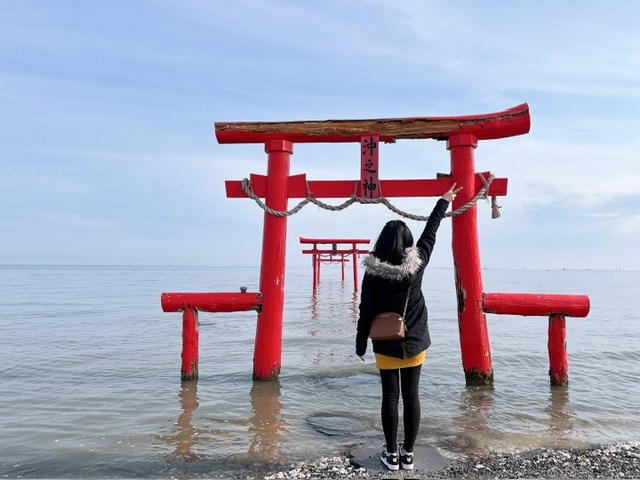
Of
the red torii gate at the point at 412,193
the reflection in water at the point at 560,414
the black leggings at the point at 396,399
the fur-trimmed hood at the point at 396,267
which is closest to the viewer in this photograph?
the fur-trimmed hood at the point at 396,267

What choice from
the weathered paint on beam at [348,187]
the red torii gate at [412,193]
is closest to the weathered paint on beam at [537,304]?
the red torii gate at [412,193]

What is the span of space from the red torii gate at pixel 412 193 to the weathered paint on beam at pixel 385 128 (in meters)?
0.01

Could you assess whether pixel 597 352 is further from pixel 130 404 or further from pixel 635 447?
pixel 130 404

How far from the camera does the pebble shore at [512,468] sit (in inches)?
131

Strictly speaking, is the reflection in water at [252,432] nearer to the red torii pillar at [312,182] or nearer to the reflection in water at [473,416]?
the red torii pillar at [312,182]

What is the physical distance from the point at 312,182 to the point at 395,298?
2906mm

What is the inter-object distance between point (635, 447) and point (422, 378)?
303 centimetres

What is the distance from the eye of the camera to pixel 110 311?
16.9 m

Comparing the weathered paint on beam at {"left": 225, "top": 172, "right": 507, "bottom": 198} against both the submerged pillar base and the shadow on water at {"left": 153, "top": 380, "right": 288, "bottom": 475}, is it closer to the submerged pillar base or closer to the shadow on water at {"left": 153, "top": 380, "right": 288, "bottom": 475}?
the submerged pillar base

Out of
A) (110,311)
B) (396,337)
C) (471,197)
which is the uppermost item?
(471,197)

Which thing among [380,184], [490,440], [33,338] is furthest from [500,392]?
[33,338]

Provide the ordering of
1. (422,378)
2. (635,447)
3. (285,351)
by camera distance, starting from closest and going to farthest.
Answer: (635,447)
(422,378)
(285,351)

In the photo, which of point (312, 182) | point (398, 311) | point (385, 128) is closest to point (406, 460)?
point (398, 311)

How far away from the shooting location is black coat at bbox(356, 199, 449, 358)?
3.29m
